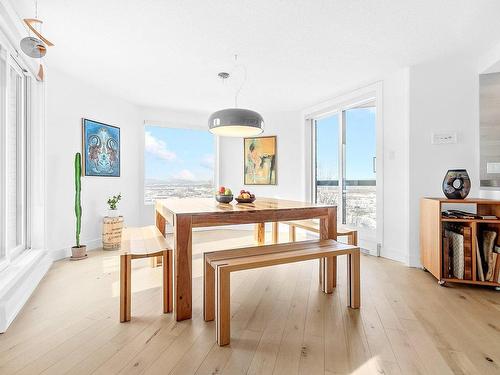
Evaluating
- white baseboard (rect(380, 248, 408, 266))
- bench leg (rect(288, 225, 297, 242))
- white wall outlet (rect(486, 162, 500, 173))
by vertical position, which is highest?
white wall outlet (rect(486, 162, 500, 173))

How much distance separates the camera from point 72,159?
3.68 metres

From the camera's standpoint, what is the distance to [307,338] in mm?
1724

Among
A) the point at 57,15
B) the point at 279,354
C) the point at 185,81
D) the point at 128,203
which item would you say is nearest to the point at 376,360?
the point at 279,354

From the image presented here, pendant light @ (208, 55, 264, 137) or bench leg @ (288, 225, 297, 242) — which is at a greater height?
pendant light @ (208, 55, 264, 137)

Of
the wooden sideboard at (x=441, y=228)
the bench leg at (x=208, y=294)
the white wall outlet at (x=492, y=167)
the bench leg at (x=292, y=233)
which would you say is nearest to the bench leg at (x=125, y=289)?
the bench leg at (x=208, y=294)

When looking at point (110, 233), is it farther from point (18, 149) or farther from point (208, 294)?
point (208, 294)

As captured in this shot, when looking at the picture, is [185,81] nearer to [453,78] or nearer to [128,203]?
[128,203]

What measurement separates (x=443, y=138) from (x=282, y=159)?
A: 2691 millimetres

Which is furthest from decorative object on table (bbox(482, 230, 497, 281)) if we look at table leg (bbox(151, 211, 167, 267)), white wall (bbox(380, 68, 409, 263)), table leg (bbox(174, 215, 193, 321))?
table leg (bbox(151, 211, 167, 267))

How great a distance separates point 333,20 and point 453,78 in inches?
Result: 69.1

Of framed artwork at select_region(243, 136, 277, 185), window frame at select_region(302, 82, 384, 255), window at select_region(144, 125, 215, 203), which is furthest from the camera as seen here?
framed artwork at select_region(243, 136, 277, 185)

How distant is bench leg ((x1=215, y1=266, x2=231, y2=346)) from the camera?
166 cm

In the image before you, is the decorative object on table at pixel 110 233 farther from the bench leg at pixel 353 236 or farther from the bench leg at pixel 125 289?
the bench leg at pixel 353 236

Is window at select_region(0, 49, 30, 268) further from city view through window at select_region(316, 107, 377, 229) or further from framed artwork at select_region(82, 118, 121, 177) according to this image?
city view through window at select_region(316, 107, 377, 229)
